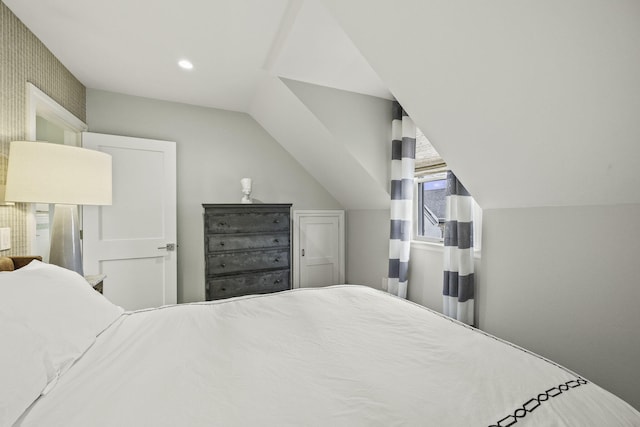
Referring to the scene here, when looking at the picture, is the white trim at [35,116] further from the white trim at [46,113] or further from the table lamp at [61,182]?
the table lamp at [61,182]

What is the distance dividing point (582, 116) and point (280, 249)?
8.20ft

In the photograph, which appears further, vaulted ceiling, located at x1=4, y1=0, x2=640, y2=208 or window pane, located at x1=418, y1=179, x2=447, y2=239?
window pane, located at x1=418, y1=179, x2=447, y2=239

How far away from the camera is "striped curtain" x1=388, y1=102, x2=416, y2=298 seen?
103 inches

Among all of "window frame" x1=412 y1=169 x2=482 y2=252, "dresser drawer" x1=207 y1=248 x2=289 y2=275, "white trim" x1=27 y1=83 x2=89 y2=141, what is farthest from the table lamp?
"window frame" x1=412 y1=169 x2=482 y2=252

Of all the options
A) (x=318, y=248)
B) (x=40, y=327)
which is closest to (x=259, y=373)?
(x=40, y=327)

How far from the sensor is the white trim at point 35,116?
181 centimetres

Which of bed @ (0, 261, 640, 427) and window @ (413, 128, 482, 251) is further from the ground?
window @ (413, 128, 482, 251)

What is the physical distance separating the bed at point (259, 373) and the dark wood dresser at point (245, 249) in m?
1.42

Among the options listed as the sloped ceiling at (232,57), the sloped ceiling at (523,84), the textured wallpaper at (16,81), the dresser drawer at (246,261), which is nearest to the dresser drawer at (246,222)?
the dresser drawer at (246,261)

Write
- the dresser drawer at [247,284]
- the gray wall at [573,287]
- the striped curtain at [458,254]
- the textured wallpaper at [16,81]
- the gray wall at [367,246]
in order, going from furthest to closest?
the gray wall at [367,246]
the dresser drawer at [247,284]
the striped curtain at [458,254]
the textured wallpaper at [16,81]
the gray wall at [573,287]

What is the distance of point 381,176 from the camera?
279 centimetres

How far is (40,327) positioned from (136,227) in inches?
83.4

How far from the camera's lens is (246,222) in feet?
9.34

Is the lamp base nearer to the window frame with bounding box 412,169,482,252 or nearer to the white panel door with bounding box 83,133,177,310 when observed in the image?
the white panel door with bounding box 83,133,177,310
